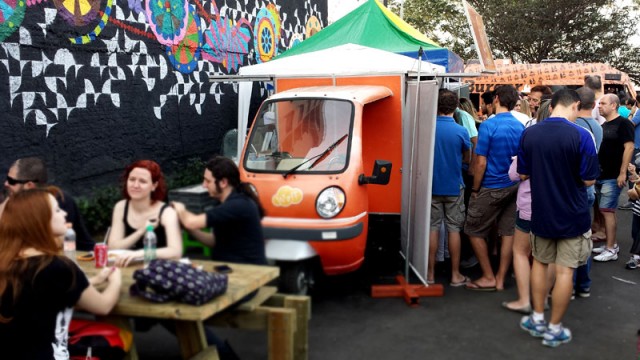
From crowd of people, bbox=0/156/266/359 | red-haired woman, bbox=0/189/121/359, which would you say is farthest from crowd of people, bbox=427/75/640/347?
red-haired woman, bbox=0/189/121/359

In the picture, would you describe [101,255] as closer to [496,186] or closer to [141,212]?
[141,212]

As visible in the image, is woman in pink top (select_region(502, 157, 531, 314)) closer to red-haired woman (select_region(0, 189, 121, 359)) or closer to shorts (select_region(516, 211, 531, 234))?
shorts (select_region(516, 211, 531, 234))

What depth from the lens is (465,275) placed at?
23.2 feet

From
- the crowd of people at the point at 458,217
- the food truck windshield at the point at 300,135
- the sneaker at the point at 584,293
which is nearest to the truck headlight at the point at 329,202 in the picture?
the food truck windshield at the point at 300,135

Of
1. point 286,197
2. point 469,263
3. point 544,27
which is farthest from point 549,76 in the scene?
point 286,197

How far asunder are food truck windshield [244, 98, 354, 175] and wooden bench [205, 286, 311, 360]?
1.89 metres

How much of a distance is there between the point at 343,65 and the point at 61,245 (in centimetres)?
449

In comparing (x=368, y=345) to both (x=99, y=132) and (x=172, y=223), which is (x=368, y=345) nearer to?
(x=172, y=223)

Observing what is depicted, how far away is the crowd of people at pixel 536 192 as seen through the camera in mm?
4883

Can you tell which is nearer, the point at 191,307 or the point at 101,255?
the point at 191,307

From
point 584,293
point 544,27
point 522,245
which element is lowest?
point 584,293

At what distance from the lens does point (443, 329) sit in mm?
5414

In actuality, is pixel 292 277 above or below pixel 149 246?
below

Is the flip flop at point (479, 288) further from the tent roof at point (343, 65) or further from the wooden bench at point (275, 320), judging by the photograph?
the wooden bench at point (275, 320)
